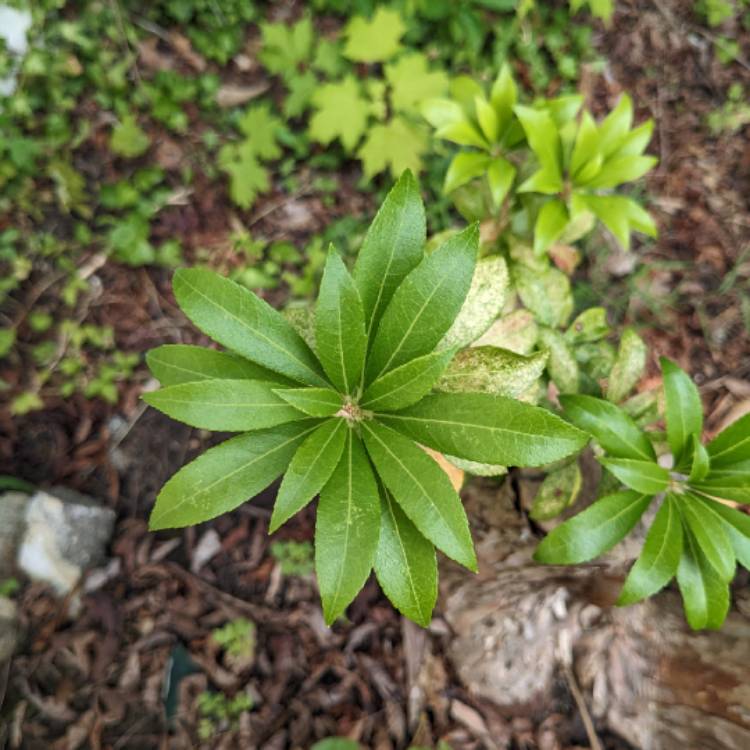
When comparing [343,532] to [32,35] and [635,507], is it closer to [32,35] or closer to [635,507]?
[635,507]

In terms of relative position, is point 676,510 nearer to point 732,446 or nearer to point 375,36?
point 732,446

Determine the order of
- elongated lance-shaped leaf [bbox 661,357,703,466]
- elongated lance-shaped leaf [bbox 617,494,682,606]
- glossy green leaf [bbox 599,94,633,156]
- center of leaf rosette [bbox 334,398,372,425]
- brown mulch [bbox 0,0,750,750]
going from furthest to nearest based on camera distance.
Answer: brown mulch [bbox 0,0,750,750] < glossy green leaf [bbox 599,94,633,156] < elongated lance-shaped leaf [bbox 661,357,703,466] < elongated lance-shaped leaf [bbox 617,494,682,606] < center of leaf rosette [bbox 334,398,372,425]

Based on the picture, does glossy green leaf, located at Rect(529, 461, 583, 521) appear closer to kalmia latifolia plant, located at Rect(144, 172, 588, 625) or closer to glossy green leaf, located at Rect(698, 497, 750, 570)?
glossy green leaf, located at Rect(698, 497, 750, 570)

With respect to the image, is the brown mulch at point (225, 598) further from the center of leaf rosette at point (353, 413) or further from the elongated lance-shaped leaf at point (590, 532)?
the center of leaf rosette at point (353, 413)

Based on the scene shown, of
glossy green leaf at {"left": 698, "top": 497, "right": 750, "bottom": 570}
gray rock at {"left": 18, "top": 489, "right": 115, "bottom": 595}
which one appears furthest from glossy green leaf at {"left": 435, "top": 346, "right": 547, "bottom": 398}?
gray rock at {"left": 18, "top": 489, "right": 115, "bottom": 595}

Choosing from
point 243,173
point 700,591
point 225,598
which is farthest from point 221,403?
point 243,173
